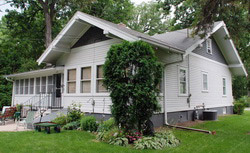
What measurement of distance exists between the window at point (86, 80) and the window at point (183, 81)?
490 cm

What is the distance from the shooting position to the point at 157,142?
249 inches

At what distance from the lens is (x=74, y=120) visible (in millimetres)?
10000

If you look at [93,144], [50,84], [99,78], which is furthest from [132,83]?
[50,84]

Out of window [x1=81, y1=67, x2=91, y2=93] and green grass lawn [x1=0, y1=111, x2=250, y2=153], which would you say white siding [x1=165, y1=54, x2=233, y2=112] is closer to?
green grass lawn [x1=0, y1=111, x2=250, y2=153]

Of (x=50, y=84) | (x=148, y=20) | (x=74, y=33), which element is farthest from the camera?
(x=148, y=20)

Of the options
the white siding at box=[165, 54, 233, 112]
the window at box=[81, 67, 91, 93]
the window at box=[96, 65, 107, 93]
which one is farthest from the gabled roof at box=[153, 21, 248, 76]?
the window at box=[81, 67, 91, 93]

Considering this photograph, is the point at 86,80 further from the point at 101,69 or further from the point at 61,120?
the point at 61,120

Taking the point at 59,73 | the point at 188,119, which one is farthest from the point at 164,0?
the point at 59,73

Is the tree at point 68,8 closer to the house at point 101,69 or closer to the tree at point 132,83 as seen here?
the house at point 101,69

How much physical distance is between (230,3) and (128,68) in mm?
5269

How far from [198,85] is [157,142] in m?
7.68

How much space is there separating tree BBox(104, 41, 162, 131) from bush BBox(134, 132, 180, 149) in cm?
60

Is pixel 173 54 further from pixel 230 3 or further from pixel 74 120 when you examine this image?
pixel 74 120

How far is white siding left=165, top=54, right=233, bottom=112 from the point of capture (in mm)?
10688
